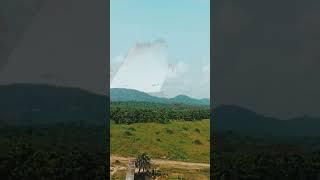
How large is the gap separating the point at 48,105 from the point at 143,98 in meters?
9.95

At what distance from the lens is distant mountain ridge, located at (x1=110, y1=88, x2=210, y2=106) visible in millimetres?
17766

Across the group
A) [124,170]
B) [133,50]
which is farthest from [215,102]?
[133,50]

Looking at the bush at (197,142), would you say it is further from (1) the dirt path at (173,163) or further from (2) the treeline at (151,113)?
(1) the dirt path at (173,163)

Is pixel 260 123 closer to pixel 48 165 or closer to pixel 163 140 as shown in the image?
pixel 48 165

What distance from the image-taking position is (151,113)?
16.0m

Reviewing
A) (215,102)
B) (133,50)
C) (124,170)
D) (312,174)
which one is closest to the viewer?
(312,174)

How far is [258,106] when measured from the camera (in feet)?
26.8

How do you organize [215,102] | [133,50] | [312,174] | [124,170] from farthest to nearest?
[133,50] → [124,170] → [215,102] → [312,174]

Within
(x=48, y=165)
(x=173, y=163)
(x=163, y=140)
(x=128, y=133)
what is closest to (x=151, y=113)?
(x=163, y=140)

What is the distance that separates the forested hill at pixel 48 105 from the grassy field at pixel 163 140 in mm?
5128

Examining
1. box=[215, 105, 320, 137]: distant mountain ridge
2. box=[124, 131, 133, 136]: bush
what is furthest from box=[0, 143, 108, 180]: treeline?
box=[124, 131, 133, 136]: bush

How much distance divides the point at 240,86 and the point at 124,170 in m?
4.63

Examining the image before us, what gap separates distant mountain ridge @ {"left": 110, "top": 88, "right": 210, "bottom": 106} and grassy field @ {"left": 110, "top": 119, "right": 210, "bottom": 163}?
75.4 inches

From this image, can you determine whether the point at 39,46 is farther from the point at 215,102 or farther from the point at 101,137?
the point at 215,102
